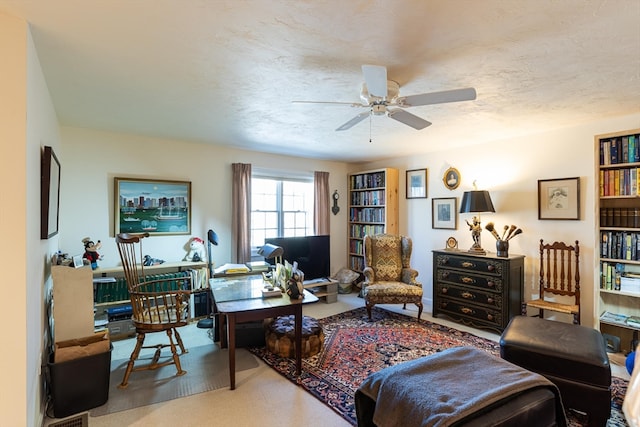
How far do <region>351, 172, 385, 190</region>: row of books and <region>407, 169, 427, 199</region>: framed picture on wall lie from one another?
448 millimetres

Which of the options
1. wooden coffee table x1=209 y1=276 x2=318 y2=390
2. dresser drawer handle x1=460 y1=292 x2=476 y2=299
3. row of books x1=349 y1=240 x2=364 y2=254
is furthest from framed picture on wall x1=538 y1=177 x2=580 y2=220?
wooden coffee table x1=209 y1=276 x2=318 y2=390

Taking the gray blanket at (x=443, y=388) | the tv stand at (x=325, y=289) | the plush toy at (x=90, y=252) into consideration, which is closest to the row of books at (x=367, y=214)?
the tv stand at (x=325, y=289)

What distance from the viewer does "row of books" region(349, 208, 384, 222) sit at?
17.5ft

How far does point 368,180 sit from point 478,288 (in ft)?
8.39

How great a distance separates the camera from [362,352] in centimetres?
314

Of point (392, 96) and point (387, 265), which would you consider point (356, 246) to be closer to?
point (387, 265)

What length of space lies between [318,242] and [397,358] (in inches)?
94.0

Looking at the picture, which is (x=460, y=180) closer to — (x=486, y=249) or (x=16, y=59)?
(x=486, y=249)

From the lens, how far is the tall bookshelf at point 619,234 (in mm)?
2965

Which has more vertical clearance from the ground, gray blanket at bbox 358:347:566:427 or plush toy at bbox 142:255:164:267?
plush toy at bbox 142:255:164:267

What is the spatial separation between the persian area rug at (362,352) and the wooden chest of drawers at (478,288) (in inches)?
12.2

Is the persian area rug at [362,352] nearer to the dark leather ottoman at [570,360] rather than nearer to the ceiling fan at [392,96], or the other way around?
the dark leather ottoman at [570,360]

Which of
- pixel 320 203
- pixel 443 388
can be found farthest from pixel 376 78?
pixel 320 203

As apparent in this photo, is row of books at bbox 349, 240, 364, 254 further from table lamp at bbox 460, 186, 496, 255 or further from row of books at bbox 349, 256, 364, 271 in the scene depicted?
table lamp at bbox 460, 186, 496, 255
